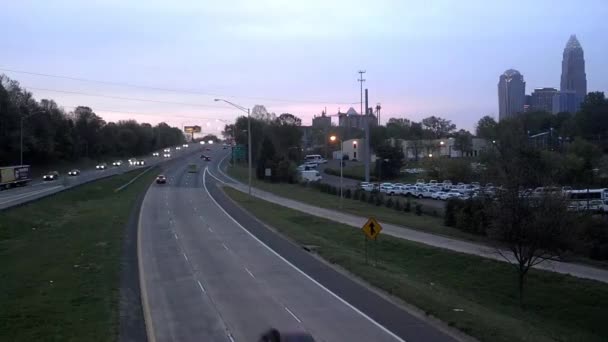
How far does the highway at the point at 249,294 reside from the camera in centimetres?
1438

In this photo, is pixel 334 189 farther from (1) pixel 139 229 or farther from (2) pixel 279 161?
(1) pixel 139 229

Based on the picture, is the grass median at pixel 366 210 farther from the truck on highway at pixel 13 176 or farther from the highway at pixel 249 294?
the truck on highway at pixel 13 176

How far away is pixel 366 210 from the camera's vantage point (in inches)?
2141

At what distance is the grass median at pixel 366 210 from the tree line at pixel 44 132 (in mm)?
34585

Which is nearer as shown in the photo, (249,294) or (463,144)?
(249,294)

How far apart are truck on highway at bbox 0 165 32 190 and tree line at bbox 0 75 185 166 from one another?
5.45 meters

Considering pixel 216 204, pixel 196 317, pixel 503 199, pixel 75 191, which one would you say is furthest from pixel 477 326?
pixel 75 191

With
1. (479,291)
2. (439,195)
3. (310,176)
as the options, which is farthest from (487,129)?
(479,291)

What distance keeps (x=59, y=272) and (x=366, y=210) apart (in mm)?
34726

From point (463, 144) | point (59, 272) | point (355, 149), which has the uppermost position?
point (463, 144)

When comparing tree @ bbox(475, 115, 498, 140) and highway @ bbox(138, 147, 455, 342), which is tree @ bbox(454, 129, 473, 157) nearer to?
tree @ bbox(475, 115, 498, 140)

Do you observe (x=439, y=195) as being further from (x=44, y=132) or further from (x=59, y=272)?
(x=44, y=132)

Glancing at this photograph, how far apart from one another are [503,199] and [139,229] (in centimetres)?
2188

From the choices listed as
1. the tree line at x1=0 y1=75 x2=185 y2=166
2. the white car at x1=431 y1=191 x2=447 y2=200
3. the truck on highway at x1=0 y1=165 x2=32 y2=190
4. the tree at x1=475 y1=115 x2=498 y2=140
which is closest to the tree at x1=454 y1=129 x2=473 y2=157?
the tree at x1=475 y1=115 x2=498 y2=140
